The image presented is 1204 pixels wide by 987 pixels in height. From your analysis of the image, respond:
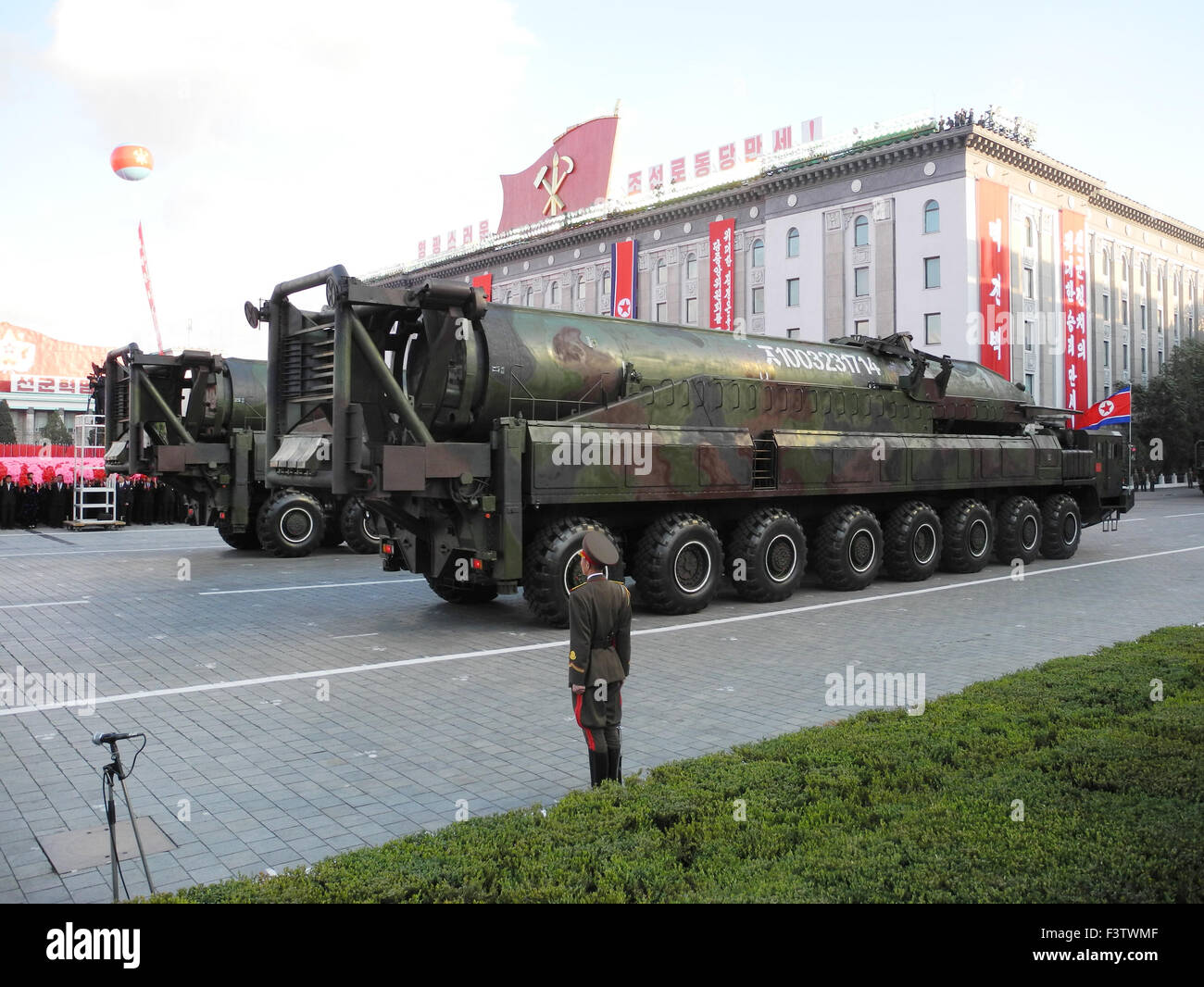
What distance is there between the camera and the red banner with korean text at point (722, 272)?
57469mm

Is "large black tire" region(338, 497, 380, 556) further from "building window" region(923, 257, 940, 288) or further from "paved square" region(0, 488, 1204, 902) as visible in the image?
"building window" region(923, 257, 940, 288)

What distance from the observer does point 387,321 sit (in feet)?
37.5

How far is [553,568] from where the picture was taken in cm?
1138

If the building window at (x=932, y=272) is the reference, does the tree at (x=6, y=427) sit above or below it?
below

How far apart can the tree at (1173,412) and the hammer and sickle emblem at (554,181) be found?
126 ft

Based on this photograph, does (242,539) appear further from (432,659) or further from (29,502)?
(432,659)

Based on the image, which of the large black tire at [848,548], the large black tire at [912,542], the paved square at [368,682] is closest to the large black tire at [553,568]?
the paved square at [368,682]

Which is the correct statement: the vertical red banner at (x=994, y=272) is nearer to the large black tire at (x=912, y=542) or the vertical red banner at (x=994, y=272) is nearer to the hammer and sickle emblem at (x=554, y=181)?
the hammer and sickle emblem at (x=554, y=181)

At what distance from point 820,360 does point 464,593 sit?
6.84 m

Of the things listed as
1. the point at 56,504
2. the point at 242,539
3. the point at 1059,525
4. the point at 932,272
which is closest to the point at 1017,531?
the point at 1059,525

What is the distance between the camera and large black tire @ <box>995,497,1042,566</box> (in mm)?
18609

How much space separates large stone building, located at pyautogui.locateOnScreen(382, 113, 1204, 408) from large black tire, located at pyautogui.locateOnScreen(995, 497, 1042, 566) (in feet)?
97.7
